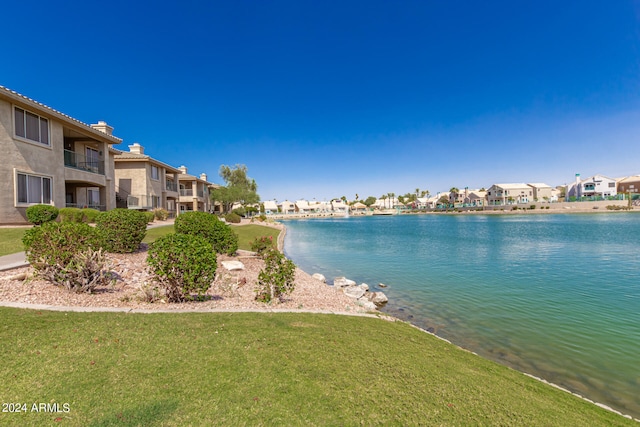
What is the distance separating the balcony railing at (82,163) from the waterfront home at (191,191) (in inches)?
885

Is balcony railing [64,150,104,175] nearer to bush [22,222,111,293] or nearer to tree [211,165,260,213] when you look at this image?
bush [22,222,111,293]

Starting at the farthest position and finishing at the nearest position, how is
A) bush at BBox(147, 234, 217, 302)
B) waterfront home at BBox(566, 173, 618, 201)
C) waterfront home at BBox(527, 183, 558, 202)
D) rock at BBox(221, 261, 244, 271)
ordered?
waterfront home at BBox(527, 183, 558, 202), waterfront home at BBox(566, 173, 618, 201), rock at BBox(221, 261, 244, 271), bush at BBox(147, 234, 217, 302)

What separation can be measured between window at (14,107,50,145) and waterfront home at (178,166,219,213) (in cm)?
2869

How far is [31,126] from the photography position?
18906 mm

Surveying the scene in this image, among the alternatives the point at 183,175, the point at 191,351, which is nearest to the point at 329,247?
the point at 191,351

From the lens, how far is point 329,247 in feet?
97.8

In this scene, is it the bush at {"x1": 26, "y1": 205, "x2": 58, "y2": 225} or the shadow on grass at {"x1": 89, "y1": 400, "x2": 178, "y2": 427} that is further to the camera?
the bush at {"x1": 26, "y1": 205, "x2": 58, "y2": 225}

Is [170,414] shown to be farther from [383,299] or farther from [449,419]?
[383,299]

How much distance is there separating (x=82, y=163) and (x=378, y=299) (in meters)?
25.6

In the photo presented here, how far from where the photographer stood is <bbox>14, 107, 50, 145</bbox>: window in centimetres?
1806

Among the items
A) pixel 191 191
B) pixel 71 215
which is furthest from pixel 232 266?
pixel 191 191

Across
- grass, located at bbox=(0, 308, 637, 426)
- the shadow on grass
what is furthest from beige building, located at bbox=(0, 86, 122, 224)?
the shadow on grass

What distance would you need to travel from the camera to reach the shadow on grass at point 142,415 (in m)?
3.03

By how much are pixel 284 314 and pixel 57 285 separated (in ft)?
20.0
